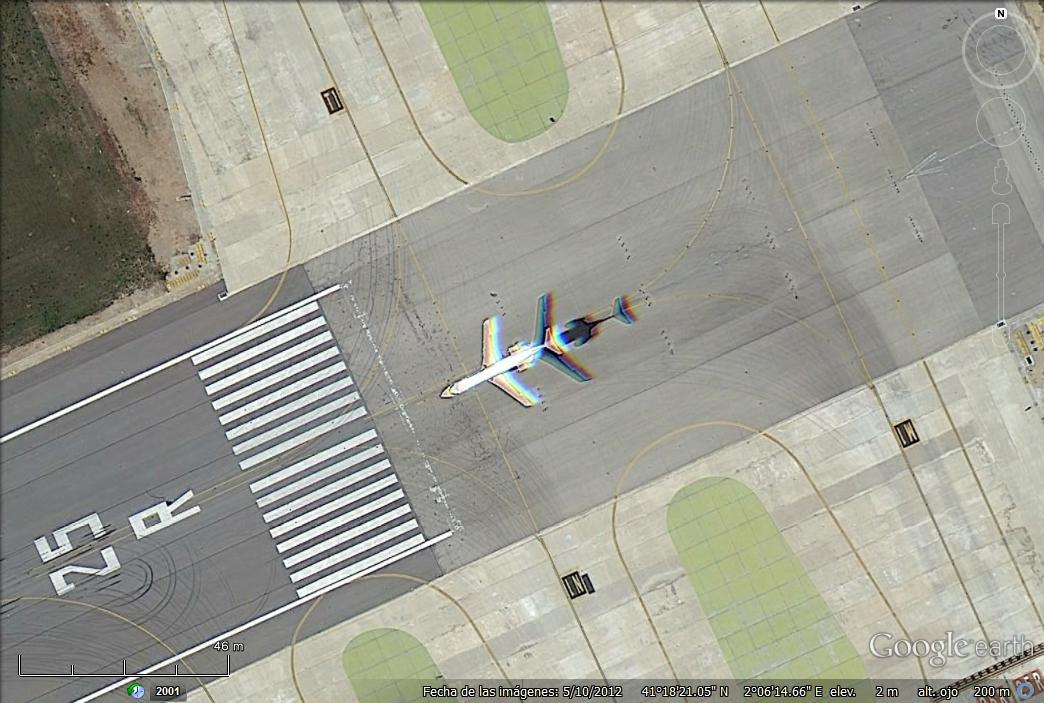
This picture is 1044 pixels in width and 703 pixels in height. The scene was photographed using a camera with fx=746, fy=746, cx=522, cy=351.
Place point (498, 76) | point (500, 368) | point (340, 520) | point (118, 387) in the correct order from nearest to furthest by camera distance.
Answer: point (500, 368), point (118, 387), point (340, 520), point (498, 76)

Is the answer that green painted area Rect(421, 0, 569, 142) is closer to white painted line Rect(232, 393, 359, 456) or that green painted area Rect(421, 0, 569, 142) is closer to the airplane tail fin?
the airplane tail fin

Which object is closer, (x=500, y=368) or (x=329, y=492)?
(x=500, y=368)

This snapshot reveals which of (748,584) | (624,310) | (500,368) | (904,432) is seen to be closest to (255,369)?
(500,368)

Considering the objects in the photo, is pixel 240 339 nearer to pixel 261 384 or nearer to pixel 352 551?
pixel 261 384

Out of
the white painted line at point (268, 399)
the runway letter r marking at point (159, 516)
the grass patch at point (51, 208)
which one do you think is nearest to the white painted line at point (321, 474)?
the runway letter r marking at point (159, 516)

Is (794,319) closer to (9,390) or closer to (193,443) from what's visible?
(193,443)

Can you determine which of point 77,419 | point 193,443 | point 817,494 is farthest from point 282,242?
point 817,494
